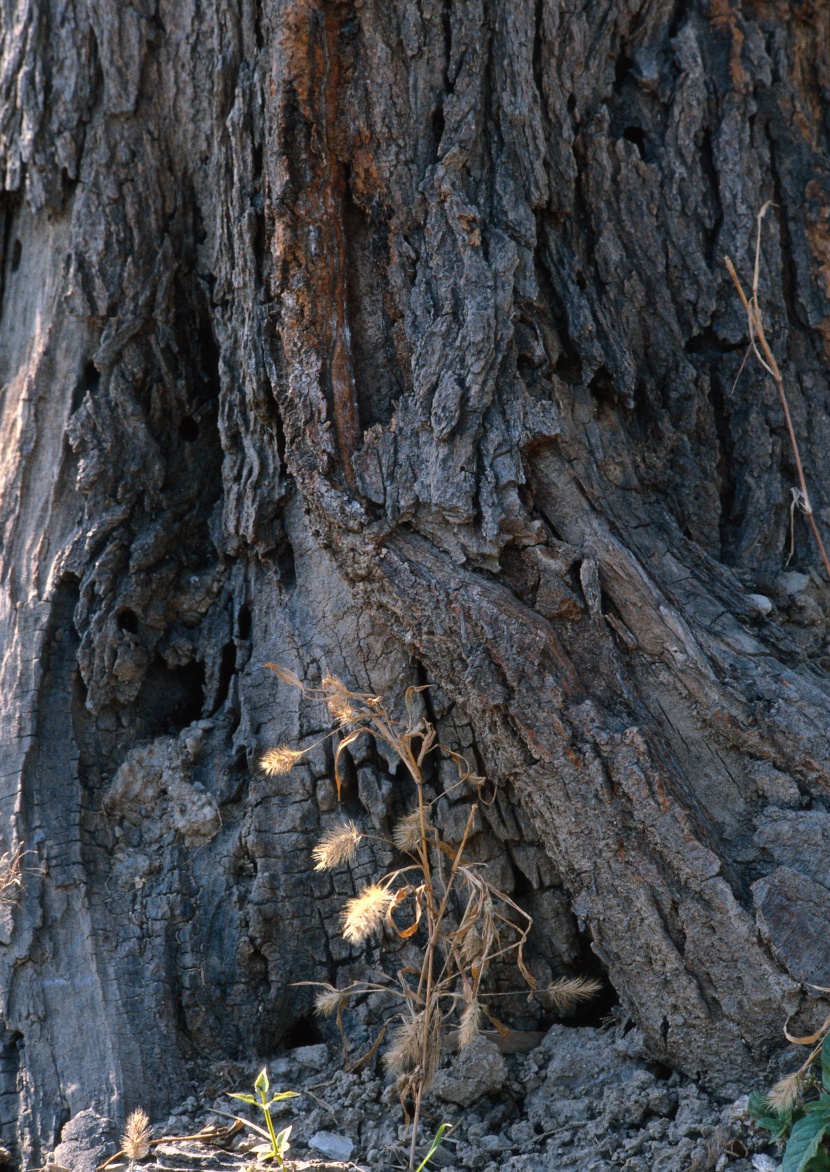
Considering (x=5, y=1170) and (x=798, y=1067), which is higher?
(x=798, y=1067)

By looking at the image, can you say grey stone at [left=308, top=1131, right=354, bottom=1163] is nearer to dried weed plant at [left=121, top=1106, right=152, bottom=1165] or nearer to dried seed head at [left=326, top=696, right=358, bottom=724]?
dried weed plant at [left=121, top=1106, right=152, bottom=1165]

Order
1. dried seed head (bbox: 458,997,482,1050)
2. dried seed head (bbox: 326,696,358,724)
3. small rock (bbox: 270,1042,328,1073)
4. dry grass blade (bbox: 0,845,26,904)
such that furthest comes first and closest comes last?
dry grass blade (bbox: 0,845,26,904), small rock (bbox: 270,1042,328,1073), dried seed head (bbox: 326,696,358,724), dried seed head (bbox: 458,997,482,1050)

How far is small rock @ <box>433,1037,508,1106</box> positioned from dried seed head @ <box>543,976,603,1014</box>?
0.24 meters

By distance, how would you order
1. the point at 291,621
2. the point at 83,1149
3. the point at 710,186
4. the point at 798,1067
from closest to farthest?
the point at 798,1067 → the point at 83,1149 → the point at 291,621 → the point at 710,186

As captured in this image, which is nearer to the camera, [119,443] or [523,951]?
[523,951]

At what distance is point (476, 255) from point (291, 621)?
126 centimetres

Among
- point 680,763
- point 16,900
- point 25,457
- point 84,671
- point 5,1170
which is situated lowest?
point 5,1170

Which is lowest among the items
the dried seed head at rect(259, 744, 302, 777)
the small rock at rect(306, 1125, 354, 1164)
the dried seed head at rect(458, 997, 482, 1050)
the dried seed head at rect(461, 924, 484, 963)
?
the small rock at rect(306, 1125, 354, 1164)

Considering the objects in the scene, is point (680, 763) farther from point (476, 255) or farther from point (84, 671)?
point (84, 671)

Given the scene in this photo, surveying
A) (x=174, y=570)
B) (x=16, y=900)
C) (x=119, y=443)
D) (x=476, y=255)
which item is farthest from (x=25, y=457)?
(x=476, y=255)

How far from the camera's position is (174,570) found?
328cm

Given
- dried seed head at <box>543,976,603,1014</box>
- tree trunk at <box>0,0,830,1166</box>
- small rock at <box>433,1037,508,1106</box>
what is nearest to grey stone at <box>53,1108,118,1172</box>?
tree trunk at <box>0,0,830,1166</box>

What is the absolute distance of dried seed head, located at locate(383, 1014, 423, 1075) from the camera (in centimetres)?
253

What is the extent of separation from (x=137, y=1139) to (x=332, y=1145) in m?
0.51
